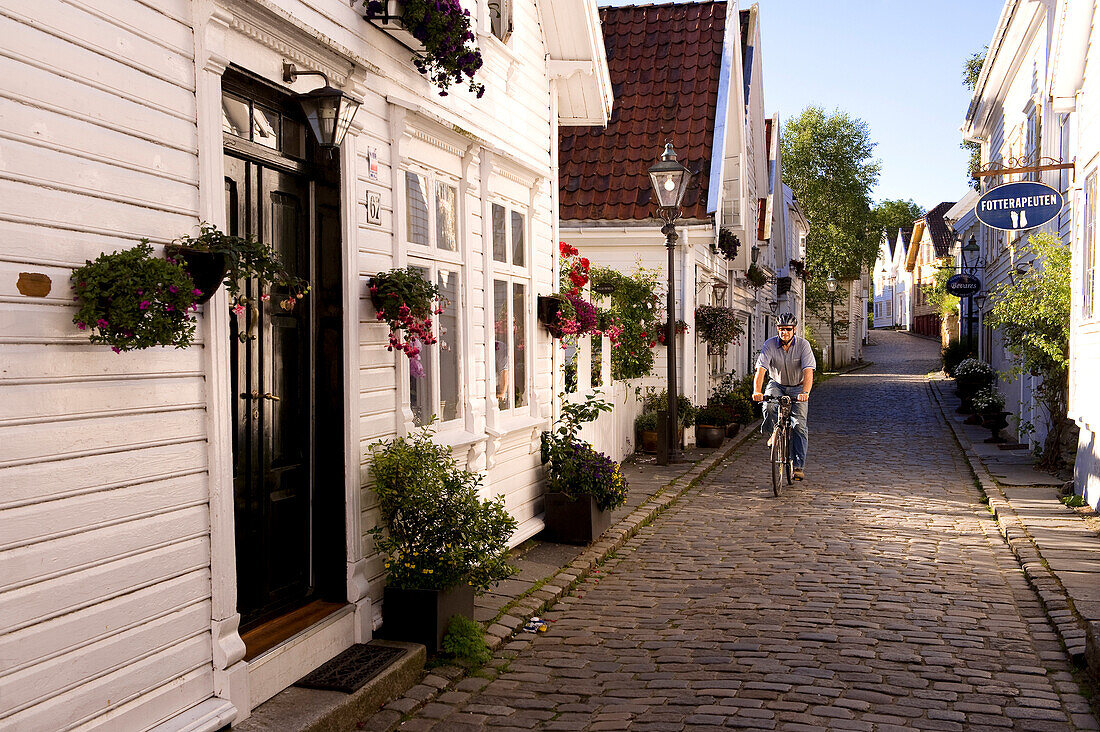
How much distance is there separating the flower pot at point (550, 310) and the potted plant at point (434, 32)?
9.35 feet

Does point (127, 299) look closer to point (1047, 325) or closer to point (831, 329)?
point (1047, 325)

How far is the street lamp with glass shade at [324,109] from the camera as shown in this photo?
16.6ft

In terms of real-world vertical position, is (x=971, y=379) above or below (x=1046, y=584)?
above

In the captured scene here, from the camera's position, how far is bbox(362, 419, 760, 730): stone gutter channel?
5.00 m

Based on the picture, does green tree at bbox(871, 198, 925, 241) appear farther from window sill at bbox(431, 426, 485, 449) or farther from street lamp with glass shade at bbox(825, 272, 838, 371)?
window sill at bbox(431, 426, 485, 449)

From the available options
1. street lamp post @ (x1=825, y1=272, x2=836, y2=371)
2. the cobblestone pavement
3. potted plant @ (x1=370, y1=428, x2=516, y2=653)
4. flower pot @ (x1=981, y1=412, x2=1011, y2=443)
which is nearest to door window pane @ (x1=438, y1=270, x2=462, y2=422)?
potted plant @ (x1=370, y1=428, x2=516, y2=653)

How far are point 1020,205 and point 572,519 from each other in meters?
6.52

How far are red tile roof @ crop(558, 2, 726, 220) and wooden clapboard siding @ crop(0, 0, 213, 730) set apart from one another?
12.5m

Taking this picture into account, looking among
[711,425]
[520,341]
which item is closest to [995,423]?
[711,425]

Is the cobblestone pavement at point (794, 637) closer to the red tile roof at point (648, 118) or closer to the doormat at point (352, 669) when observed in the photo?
the doormat at point (352, 669)

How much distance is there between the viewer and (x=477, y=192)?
7777mm

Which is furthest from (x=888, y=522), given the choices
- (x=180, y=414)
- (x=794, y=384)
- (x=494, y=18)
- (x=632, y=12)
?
(x=632, y=12)

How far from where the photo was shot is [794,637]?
20.0ft

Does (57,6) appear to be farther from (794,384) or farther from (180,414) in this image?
(794,384)
